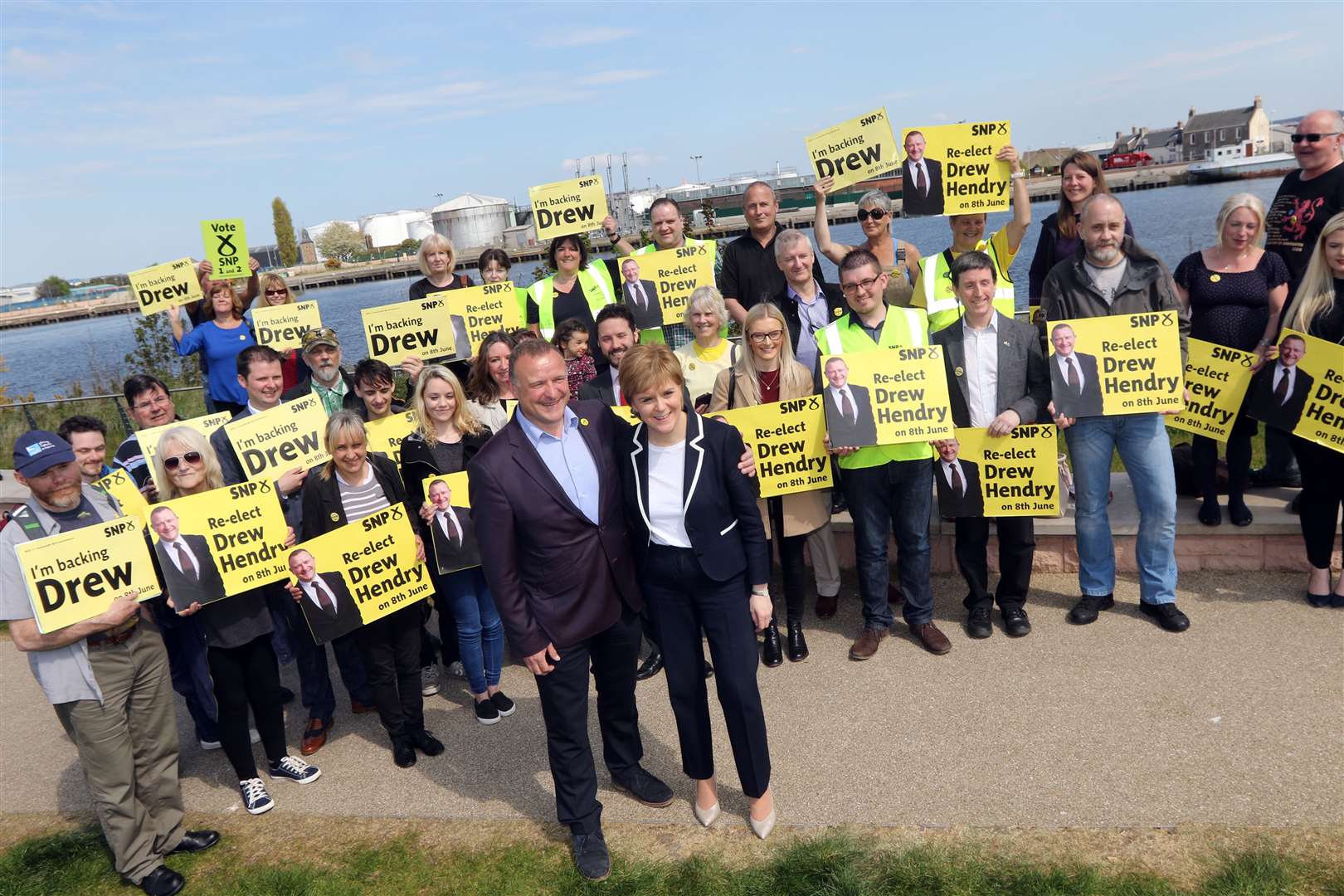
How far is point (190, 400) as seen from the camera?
13766mm

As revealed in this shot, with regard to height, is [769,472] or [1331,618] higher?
[769,472]

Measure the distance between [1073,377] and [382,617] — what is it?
15.0 feet

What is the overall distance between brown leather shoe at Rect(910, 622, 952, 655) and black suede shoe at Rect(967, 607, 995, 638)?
197mm

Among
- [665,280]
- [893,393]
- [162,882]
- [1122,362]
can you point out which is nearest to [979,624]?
[893,393]

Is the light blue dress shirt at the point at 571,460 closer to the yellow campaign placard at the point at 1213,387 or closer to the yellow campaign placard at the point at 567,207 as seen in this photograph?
the yellow campaign placard at the point at 1213,387

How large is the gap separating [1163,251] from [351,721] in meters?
28.9

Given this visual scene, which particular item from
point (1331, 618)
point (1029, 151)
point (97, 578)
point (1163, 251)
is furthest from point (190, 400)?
point (1029, 151)

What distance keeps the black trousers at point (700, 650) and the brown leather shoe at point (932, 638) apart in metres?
1.98

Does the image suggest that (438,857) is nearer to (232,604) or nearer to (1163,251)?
(232,604)

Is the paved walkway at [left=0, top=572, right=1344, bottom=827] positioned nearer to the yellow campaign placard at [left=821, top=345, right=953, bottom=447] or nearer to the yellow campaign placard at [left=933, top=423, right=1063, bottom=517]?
the yellow campaign placard at [left=933, top=423, right=1063, bottom=517]

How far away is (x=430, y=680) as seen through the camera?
6367 mm

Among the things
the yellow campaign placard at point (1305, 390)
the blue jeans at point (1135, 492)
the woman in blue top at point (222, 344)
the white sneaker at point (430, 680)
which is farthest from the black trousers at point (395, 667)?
the yellow campaign placard at point (1305, 390)

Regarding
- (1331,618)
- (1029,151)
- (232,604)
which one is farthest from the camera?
(1029,151)

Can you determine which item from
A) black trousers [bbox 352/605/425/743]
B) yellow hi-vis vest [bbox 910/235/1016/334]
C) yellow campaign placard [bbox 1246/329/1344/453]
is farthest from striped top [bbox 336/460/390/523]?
yellow campaign placard [bbox 1246/329/1344/453]
